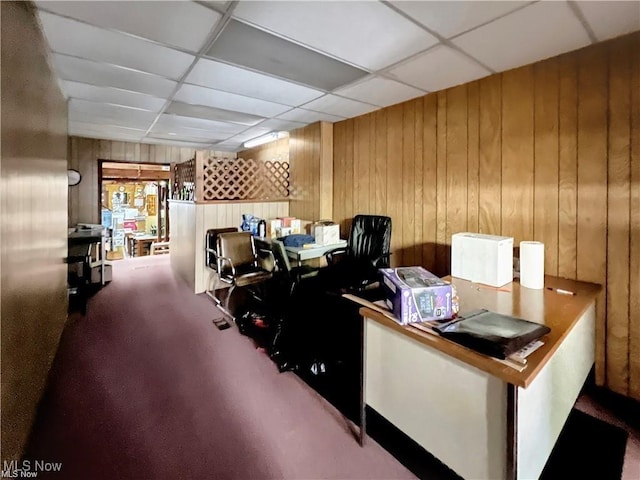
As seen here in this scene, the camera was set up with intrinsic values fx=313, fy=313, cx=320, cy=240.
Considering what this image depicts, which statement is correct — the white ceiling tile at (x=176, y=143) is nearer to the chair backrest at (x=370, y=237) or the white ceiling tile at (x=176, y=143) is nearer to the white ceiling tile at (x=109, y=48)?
the white ceiling tile at (x=109, y=48)

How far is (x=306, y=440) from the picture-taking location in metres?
1.73

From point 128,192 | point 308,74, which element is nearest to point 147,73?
point 308,74

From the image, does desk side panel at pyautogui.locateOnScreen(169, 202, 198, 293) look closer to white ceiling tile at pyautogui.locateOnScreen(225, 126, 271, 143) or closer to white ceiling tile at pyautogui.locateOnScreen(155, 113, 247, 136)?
white ceiling tile at pyautogui.locateOnScreen(155, 113, 247, 136)

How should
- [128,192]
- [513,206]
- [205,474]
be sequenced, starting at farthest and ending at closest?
[128,192]
[513,206]
[205,474]

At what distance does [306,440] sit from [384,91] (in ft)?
10.1

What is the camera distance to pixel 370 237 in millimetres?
3592

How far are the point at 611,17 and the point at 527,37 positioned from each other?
419 millimetres

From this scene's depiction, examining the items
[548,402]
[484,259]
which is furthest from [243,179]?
[548,402]

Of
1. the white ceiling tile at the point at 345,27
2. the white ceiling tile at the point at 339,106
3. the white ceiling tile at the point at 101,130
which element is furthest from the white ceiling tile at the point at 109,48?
the white ceiling tile at the point at 101,130

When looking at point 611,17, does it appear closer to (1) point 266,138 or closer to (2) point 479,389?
(2) point 479,389

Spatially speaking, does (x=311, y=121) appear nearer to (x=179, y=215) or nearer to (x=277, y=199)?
(x=277, y=199)

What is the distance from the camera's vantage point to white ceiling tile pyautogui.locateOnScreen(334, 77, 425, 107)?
298cm

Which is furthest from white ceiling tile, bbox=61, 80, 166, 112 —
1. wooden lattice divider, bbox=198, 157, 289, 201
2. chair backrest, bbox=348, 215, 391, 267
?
chair backrest, bbox=348, 215, 391, 267

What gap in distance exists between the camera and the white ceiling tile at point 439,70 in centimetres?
241
